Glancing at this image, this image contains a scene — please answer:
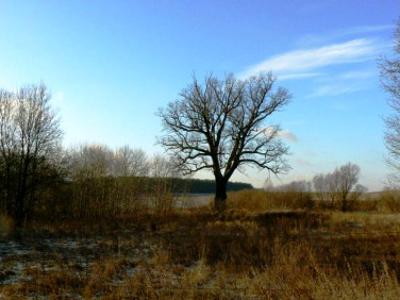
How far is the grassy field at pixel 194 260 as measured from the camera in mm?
8383

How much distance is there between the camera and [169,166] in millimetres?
31953

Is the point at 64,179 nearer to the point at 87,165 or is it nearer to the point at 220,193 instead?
the point at 87,165

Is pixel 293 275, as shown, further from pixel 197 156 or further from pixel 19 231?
pixel 197 156

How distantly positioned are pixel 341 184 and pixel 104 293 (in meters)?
31.0

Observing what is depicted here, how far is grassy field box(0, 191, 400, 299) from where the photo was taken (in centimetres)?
838

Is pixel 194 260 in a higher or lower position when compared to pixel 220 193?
lower

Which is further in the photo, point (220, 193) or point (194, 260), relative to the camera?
point (220, 193)

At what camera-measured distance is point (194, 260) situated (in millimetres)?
12859

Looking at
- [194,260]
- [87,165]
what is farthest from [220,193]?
[194,260]

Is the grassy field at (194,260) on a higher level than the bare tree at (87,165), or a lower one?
lower

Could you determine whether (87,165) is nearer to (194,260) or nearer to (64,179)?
(64,179)

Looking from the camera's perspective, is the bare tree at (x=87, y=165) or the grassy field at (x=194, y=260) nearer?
the grassy field at (x=194, y=260)

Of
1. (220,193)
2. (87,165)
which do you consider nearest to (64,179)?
(87,165)

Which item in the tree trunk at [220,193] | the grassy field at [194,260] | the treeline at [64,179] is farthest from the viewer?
the tree trunk at [220,193]
